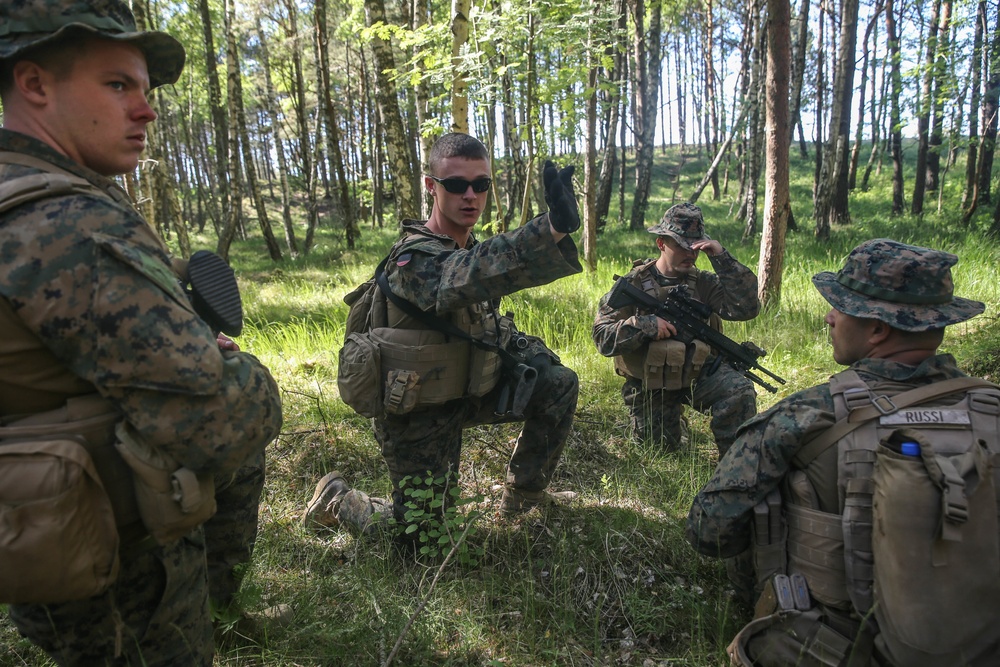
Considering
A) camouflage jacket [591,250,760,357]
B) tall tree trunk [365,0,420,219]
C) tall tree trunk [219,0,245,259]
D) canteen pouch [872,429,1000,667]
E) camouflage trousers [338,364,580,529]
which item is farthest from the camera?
tall tree trunk [219,0,245,259]

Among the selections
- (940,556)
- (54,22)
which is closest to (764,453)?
(940,556)

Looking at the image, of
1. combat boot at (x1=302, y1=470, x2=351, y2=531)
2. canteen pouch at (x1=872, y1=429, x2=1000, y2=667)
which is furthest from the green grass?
canteen pouch at (x1=872, y1=429, x2=1000, y2=667)

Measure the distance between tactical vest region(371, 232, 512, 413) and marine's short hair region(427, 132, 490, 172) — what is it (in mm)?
421

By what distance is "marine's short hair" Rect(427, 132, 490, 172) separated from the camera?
2916mm

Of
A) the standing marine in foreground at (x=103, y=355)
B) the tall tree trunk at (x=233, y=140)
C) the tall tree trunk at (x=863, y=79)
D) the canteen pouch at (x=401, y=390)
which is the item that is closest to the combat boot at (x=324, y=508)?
the canteen pouch at (x=401, y=390)

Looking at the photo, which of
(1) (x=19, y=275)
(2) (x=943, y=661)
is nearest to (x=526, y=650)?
(2) (x=943, y=661)

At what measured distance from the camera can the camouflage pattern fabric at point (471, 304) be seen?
7.54 ft

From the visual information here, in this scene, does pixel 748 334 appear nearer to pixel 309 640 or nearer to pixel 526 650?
pixel 526 650

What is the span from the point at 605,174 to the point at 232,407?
14188 millimetres

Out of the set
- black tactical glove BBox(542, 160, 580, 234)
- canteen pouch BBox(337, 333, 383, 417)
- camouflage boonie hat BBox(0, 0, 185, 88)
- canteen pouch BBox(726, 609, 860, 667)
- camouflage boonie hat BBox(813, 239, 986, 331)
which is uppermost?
camouflage boonie hat BBox(0, 0, 185, 88)

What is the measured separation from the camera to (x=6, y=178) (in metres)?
1.36

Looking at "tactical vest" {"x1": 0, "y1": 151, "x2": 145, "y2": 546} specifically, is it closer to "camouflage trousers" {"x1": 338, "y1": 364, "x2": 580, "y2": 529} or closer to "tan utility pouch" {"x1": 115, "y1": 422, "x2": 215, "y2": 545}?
"tan utility pouch" {"x1": 115, "y1": 422, "x2": 215, "y2": 545}

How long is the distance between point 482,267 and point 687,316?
2.03 metres

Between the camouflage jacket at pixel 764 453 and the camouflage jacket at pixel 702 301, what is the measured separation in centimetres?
163
